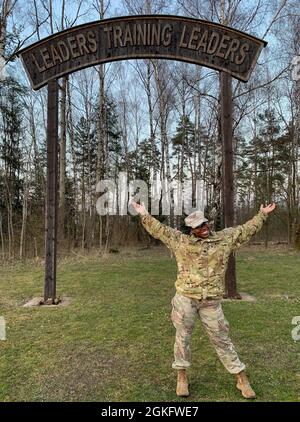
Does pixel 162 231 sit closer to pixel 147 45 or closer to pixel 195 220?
pixel 195 220

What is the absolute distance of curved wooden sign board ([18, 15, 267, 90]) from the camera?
676cm

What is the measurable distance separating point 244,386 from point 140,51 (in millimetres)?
5494

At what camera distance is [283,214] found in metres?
26.3

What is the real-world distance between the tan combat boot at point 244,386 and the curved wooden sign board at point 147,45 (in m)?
5.01

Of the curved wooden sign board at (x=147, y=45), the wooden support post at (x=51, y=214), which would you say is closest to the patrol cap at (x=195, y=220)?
the wooden support post at (x=51, y=214)

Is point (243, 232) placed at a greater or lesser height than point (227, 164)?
lesser

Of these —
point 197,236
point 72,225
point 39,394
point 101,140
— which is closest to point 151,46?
point 197,236

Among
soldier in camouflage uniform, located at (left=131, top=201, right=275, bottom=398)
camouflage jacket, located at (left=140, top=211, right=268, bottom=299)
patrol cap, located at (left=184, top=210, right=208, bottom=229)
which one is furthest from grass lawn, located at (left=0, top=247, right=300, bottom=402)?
patrol cap, located at (left=184, top=210, right=208, bottom=229)

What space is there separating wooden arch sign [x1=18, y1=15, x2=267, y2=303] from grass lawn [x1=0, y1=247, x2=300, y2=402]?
96 centimetres

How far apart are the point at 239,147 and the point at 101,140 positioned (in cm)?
1191

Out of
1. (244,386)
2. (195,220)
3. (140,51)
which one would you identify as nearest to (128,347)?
(244,386)

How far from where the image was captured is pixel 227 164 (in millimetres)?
6855

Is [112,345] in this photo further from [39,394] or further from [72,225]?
[72,225]

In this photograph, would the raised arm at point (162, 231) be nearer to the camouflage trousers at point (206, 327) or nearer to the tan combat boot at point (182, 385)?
the camouflage trousers at point (206, 327)
